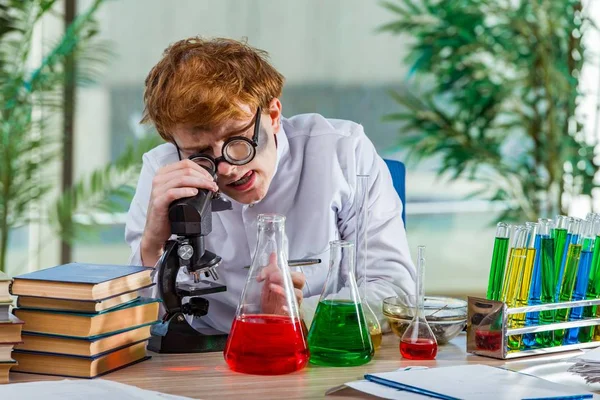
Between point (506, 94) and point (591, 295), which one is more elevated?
point (506, 94)

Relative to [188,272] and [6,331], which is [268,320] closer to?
[188,272]

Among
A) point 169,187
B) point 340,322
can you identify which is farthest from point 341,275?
point 169,187

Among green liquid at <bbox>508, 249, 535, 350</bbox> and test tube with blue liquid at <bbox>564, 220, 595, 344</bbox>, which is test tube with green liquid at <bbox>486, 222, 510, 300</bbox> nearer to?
green liquid at <bbox>508, 249, 535, 350</bbox>

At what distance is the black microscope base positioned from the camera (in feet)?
5.25

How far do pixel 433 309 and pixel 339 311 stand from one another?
0.30m

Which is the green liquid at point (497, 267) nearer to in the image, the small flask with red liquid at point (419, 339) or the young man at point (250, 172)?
the small flask with red liquid at point (419, 339)

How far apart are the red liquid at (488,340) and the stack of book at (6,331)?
0.79 m

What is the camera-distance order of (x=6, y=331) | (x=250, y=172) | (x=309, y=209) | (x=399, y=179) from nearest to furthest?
(x=6, y=331) < (x=250, y=172) < (x=309, y=209) < (x=399, y=179)

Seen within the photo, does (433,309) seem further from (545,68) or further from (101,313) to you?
(545,68)

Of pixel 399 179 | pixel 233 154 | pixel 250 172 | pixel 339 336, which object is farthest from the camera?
pixel 399 179

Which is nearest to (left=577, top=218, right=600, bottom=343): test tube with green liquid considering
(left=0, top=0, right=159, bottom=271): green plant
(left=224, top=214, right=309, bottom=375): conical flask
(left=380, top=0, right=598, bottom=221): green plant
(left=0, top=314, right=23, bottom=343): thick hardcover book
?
(left=224, top=214, right=309, bottom=375): conical flask

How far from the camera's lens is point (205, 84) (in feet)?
6.11

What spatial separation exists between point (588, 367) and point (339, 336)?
42 centimetres

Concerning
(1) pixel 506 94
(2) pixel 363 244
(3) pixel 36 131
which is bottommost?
(2) pixel 363 244
